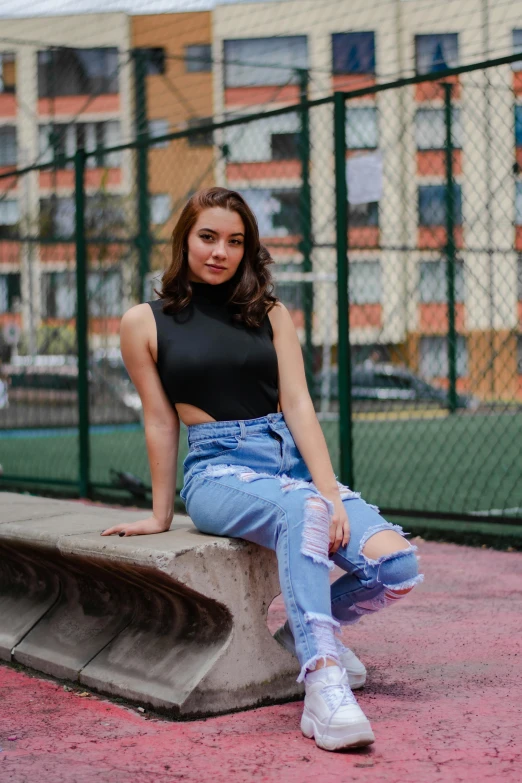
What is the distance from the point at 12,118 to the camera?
39.4 meters

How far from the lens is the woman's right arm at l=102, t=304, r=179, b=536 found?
135 inches

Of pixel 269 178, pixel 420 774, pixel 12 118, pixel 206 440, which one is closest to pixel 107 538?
pixel 206 440

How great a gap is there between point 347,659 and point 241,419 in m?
0.76

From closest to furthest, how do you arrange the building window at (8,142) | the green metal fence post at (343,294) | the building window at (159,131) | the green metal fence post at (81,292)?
the green metal fence post at (343,294) → the green metal fence post at (81,292) → the building window at (159,131) → the building window at (8,142)

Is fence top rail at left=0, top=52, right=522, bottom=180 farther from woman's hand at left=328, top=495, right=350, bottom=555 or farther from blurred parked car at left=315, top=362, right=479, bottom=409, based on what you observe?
blurred parked car at left=315, top=362, right=479, bottom=409

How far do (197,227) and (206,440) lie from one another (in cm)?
64

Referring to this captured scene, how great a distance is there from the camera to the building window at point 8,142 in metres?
37.9

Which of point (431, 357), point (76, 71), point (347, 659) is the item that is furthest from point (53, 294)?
point (76, 71)

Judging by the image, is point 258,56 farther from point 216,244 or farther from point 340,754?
point 340,754

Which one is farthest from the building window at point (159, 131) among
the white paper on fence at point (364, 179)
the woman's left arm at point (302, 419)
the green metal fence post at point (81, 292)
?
the woman's left arm at point (302, 419)

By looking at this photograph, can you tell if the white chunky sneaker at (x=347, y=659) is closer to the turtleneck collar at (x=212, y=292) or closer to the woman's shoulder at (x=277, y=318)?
the woman's shoulder at (x=277, y=318)


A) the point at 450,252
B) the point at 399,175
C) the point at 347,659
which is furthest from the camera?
the point at 399,175

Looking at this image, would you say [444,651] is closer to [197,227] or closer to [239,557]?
[239,557]

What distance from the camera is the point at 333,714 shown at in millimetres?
2824
